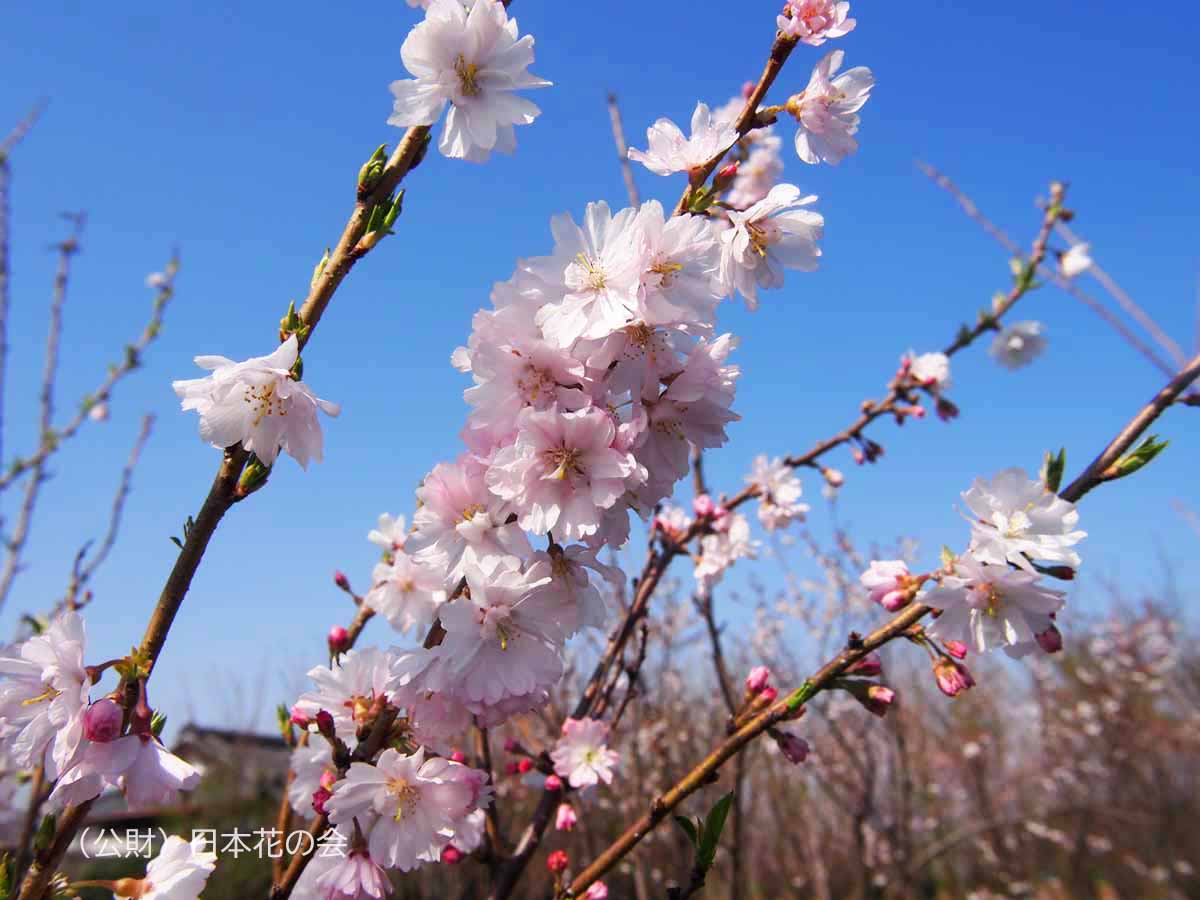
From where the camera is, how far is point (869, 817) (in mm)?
5875

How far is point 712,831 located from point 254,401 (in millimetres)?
1064

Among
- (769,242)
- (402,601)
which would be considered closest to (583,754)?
(402,601)

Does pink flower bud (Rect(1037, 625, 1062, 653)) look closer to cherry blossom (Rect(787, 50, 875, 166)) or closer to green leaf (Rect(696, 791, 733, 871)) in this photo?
green leaf (Rect(696, 791, 733, 871))

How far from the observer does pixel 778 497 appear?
11.9ft

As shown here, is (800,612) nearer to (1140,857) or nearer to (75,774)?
(1140,857)

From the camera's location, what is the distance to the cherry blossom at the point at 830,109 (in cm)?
137

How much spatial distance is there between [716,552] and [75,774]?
2.85 meters

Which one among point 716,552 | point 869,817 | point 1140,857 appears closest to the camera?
point 716,552

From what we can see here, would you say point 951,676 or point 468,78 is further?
point 951,676

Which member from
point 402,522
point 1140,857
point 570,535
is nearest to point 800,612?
point 1140,857

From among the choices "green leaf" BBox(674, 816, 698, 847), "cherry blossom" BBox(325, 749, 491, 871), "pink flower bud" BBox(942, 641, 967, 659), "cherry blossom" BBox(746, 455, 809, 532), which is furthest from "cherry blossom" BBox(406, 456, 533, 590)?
"cherry blossom" BBox(746, 455, 809, 532)

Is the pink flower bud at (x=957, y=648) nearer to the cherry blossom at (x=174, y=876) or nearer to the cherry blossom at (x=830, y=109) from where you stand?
the cherry blossom at (x=830, y=109)

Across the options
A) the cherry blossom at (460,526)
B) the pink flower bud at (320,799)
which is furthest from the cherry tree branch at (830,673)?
the cherry blossom at (460,526)

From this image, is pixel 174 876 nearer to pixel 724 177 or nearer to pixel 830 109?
pixel 724 177
